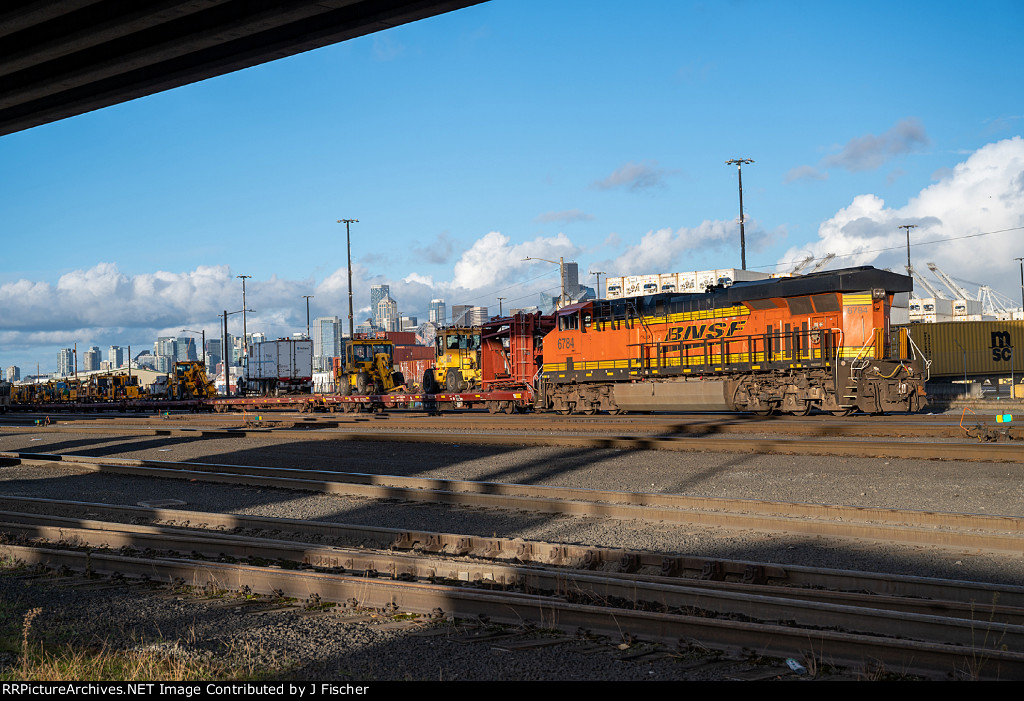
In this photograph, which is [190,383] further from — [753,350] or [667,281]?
[667,281]

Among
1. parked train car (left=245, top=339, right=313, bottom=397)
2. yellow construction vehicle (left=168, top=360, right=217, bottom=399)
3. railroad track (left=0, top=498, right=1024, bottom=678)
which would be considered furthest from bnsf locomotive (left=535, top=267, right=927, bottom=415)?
yellow construction vehicle (left=168, top=360, right=217, bottom=399)

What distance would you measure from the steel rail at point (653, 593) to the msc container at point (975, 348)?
44128 millimetres

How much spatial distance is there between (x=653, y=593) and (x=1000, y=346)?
163ft

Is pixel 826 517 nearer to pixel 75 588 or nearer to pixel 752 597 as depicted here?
pixel 752 597

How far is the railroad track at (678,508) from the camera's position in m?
7.97

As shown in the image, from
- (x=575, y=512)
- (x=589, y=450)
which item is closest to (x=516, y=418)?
(x=589, y=450)

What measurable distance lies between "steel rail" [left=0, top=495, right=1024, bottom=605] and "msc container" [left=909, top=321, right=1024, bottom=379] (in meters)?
43.4

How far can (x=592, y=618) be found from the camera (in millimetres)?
5590

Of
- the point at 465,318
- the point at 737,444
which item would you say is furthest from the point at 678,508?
the point at 465,318

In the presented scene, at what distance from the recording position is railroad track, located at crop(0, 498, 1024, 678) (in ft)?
16.0

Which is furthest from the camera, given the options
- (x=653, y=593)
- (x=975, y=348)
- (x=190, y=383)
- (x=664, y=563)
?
(x=190, y=383)

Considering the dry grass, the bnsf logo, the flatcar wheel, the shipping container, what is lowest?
the dry grass

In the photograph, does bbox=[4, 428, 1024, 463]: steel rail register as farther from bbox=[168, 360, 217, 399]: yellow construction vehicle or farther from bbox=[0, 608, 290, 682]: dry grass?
bbox=[168, 360, 217, 399]: yellow construction vehicle

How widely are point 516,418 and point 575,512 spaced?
48.2 ft
